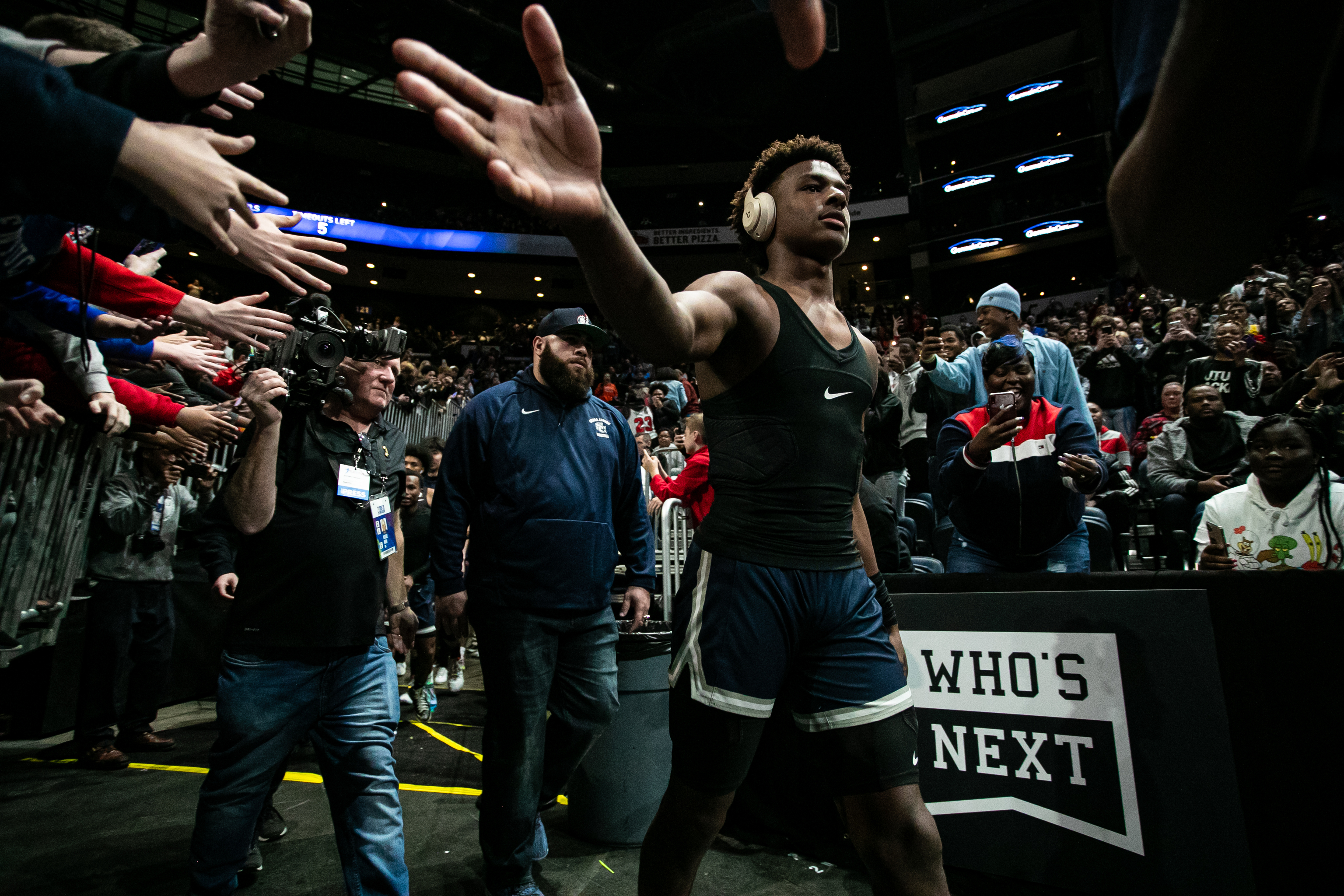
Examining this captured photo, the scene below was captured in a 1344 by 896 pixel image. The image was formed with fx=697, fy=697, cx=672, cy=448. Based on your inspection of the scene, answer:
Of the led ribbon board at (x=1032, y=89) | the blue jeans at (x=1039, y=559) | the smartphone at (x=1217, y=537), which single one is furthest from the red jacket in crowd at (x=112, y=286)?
the led ribbon board at (x=1032, y=89)

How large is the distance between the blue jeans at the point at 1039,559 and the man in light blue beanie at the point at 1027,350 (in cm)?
65

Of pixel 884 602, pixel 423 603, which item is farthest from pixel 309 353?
pixel 423 603

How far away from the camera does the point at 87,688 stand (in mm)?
4715

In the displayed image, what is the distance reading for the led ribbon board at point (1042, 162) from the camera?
2422cm

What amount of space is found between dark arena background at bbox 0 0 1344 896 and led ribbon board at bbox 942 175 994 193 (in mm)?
20661

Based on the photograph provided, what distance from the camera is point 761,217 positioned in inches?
87.1

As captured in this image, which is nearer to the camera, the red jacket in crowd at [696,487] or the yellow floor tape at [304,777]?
Result: the yellow floor tape at [304,777]

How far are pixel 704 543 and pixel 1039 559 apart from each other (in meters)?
2.51

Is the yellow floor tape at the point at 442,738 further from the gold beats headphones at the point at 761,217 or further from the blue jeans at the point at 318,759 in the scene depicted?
the gold beats headphones at the point at 761,217

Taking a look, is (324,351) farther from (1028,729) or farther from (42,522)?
(1028,729)

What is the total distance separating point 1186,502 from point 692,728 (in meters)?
5.42

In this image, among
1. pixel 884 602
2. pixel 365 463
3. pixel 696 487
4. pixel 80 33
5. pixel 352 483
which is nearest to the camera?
pixel 80 33

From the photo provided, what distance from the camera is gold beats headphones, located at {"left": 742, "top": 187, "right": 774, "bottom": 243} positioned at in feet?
7.23

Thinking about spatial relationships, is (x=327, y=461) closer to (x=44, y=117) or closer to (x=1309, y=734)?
(x=44, y=117)
